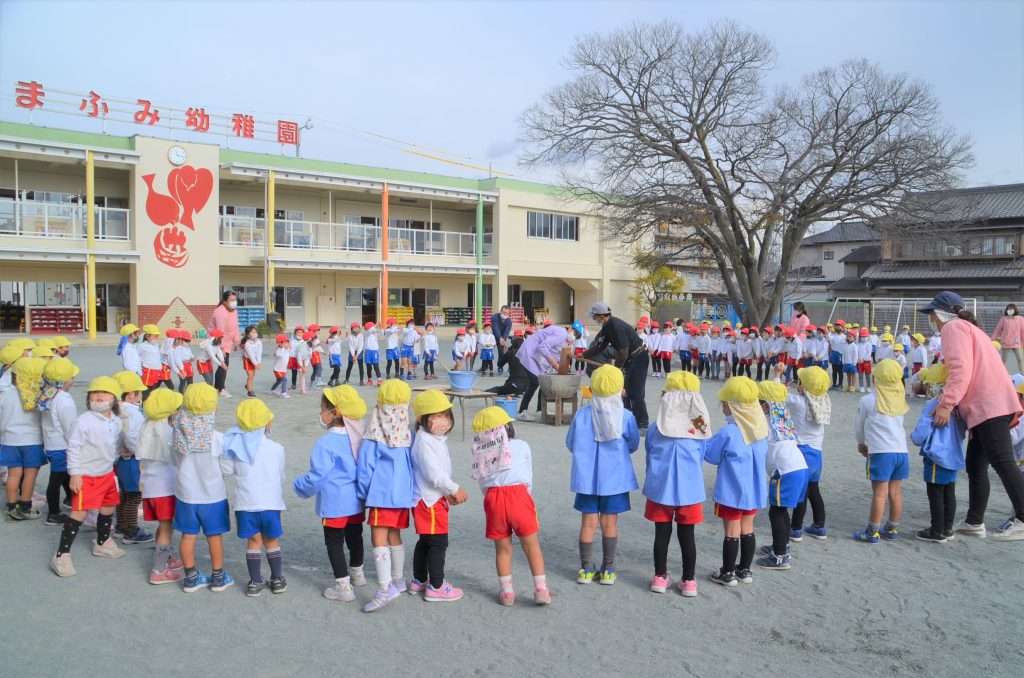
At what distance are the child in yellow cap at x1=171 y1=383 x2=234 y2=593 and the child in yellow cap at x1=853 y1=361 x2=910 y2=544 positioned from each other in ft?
15.4

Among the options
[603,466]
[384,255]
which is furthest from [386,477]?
[384,255]

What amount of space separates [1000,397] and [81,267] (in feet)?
91.6

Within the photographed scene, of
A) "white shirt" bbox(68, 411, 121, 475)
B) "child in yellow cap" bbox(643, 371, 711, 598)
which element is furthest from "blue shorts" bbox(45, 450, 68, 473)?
"child in yellow cap" bbox(643, 371, 711, 598)

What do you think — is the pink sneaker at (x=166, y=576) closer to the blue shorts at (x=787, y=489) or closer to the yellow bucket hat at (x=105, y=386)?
the yellow bucket hat at (x=105, y=386)

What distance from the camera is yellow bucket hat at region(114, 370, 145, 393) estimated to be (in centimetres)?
549

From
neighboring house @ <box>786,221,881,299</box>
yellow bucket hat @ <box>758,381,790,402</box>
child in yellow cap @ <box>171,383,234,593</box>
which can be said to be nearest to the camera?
→ child in yellow cap @ <box>171,383,234,593</box>

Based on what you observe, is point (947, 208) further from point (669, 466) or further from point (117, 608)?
point (117, 608)

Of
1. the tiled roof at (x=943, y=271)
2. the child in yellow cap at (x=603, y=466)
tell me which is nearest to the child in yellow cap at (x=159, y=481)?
the child in yellow cap at (x=603, y=466)

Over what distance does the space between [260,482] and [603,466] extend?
2.22 meters

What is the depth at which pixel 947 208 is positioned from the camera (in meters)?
22.2

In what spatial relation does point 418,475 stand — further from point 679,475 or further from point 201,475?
point 679,475

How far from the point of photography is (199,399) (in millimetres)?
4484

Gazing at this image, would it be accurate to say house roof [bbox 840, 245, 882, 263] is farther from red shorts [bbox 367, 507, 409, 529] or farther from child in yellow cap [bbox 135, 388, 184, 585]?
child in yellow cap [bbox 135, 388, 184, 585]

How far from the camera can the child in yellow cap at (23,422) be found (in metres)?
5.79
